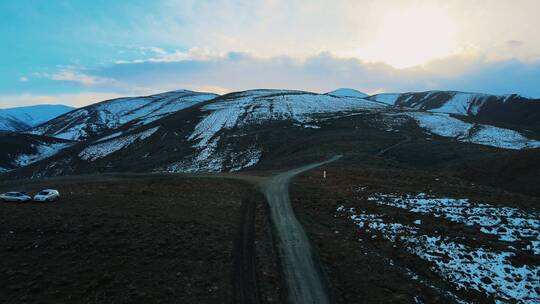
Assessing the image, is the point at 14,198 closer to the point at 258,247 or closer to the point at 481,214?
the point at 258,247

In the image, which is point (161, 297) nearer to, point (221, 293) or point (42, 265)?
point (221, 293)

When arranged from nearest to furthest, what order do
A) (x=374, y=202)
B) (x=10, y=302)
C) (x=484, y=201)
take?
1. (x=10, y=302)
2. (x=484, y=201)
3. (x=374, y=202)

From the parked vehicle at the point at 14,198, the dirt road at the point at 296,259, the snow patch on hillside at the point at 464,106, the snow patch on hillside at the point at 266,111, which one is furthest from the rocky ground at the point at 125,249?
the snow patch on hillside at the point at 464,106

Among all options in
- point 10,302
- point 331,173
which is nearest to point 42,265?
point 10,302

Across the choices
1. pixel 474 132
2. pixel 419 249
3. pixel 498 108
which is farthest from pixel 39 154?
pixel 498 108

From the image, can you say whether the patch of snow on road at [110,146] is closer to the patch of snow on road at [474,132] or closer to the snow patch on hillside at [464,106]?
the patch of snow on road at [474,132]
